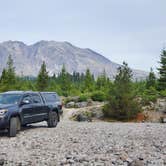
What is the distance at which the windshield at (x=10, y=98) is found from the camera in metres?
16.8

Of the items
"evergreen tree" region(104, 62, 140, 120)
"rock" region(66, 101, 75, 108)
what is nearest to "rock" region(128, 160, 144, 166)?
"evergreen tree" region(104, 62, 140, 120)

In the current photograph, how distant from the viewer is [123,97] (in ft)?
107

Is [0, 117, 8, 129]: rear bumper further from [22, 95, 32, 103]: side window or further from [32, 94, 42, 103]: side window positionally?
[32, 94, 42, 103]: side window

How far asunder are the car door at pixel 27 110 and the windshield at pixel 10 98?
0.29m

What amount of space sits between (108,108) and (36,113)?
648 inches

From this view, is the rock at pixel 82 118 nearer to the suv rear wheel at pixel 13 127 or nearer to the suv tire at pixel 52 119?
the suv tire at pixel 52 119

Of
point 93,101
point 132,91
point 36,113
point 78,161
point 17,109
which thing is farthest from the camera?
point 93,101

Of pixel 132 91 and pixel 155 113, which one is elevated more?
pixel 132 91

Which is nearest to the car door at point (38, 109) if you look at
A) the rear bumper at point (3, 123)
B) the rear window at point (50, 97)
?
the rear window at point (50, 97)

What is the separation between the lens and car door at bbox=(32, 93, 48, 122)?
1827cm

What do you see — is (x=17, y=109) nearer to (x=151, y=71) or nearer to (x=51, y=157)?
(x=51, y=157)

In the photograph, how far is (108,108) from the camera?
3409 centimetres

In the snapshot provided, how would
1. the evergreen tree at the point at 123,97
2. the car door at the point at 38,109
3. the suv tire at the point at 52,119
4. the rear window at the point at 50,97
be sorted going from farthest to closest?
the evergreen tree at the point at 123,97 < the rear window at the point at 50,97 < the suv tire at the point at 52,119 < the car door at the point at 38,109

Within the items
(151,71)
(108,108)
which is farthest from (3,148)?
(151,71)
